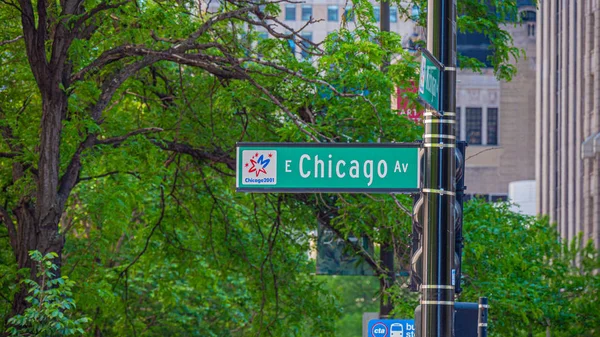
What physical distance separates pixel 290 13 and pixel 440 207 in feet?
395

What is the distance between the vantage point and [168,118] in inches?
886

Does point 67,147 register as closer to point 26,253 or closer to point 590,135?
point 26,253

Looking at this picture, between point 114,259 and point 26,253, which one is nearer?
point 26,253

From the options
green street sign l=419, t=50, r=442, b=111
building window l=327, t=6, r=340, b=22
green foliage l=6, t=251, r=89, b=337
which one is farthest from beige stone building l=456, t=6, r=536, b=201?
green street sign l=419, t=50, r=442, b=111

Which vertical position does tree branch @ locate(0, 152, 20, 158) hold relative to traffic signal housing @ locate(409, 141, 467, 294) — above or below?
above

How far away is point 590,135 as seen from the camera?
61.0 metres

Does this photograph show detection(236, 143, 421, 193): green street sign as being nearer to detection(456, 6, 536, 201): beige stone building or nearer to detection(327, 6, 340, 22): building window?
detection(456, 6, 536, 201): beige stone building

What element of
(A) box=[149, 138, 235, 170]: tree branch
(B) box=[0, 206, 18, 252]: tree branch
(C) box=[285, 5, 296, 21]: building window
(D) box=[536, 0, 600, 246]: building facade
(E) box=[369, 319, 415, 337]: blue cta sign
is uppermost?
(C) box=[285, 5, 296, 21]: building window

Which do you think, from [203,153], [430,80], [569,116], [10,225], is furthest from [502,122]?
[430,80]

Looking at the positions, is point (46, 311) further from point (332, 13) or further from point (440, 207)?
point (332, 13)

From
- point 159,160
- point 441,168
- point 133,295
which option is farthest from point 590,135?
point 441,168

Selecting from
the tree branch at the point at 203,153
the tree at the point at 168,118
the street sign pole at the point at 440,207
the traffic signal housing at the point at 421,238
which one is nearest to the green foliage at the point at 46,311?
the tree at the point at 168,118

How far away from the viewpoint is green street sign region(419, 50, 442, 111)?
990 cm

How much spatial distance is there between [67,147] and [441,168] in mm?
9253
